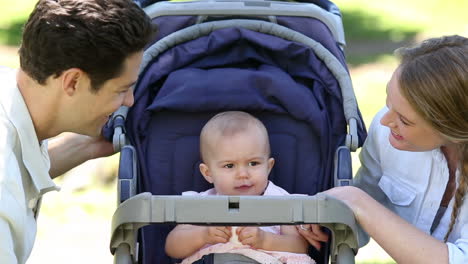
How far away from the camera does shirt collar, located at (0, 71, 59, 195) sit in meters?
3.44

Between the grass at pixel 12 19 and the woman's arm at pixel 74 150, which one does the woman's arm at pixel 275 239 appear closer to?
the woman's arm at pixel 74 150

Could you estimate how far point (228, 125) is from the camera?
153 inches

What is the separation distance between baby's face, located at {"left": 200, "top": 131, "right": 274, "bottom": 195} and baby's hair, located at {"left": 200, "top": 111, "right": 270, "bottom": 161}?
3 centimetres

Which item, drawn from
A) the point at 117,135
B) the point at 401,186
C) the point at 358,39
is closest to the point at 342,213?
the point at 401,186

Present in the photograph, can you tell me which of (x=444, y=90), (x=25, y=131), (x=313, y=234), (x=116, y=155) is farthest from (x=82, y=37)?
(x=116, y=155)

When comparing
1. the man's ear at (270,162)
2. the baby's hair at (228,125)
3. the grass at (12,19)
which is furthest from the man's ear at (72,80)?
the grass at (12,19)

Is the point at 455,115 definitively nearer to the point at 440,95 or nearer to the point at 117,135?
the point at 440,95

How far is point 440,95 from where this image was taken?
351 centimetres

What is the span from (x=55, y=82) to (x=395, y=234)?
4.51ft

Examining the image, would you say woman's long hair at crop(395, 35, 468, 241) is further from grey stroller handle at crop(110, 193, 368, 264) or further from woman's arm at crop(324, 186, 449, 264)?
grey stroller handle at crop(110, 193, 368, 264)

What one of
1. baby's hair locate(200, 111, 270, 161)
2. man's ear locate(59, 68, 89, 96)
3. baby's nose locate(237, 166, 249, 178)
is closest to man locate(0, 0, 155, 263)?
man's ear locate(59, 68, 89, 96)

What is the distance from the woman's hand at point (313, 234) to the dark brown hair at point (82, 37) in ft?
3.16

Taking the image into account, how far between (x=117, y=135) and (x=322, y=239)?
936 mm

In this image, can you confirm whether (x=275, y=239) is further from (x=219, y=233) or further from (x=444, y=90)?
(x=444, y=90)
